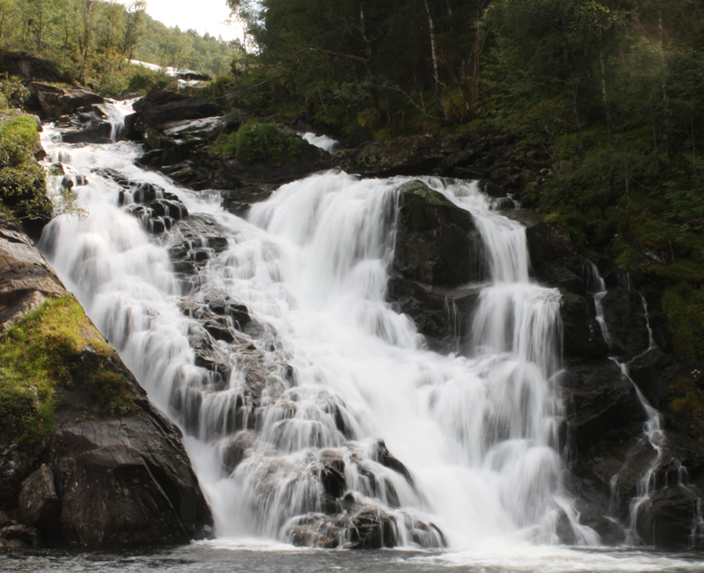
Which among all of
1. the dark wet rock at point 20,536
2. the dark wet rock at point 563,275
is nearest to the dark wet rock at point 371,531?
the dark wet rock at point 20,536

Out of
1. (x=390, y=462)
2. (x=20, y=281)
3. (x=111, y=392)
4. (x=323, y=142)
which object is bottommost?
(x=390, y=462)

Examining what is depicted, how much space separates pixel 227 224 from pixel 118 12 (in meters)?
42.7

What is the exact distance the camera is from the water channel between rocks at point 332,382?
28.9 ft

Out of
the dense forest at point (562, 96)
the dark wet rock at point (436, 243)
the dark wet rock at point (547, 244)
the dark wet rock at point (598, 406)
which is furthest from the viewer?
the dark wet rock at point (547, 244)

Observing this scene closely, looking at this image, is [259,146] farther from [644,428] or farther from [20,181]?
[644,428]

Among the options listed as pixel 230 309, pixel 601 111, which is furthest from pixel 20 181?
pixel 601 111

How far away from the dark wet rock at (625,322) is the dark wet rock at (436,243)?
3.59m

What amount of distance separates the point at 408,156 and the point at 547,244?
8.06 metres

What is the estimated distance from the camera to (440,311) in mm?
14594

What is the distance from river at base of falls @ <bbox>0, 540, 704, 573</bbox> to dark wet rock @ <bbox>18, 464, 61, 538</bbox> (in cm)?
69

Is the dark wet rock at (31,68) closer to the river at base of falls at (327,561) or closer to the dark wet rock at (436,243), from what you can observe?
the dark wet rock at (436,243)

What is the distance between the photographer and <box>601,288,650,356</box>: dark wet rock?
43.9ft

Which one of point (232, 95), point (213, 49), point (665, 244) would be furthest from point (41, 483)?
point (213, 49)

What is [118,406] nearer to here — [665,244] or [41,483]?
[41,483]
